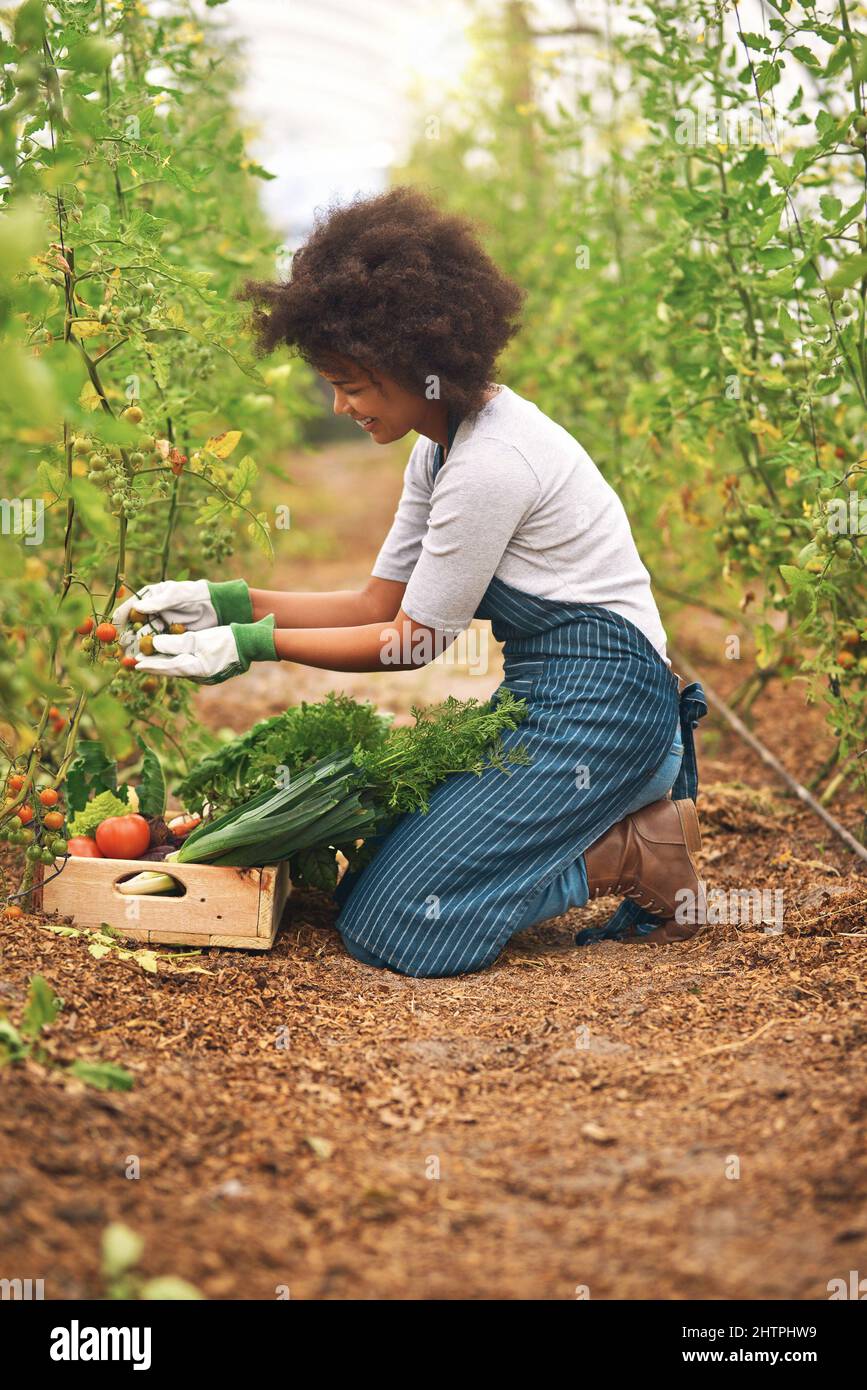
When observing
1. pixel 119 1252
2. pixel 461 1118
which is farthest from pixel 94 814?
pixel 119 1252

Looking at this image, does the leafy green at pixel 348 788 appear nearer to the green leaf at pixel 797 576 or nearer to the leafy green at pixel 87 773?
the leafy green at pixel 87 773

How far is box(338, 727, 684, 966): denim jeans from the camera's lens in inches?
96.8

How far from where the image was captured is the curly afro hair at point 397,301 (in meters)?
2.34

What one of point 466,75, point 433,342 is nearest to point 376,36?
point 466,75

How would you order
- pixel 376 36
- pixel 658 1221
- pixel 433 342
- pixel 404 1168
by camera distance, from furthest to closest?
pixel 376 36 < pixel 433 342 < pixel 404 1168 < pixel 658 1221

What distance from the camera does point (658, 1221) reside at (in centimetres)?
145

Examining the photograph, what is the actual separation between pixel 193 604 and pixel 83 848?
533 mm

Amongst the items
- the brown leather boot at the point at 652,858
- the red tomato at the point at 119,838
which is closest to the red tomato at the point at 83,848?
the red tomato at the point at 119,838

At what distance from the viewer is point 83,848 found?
247cm

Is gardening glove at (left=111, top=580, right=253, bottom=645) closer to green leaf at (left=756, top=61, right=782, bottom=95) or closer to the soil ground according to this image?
the soil ground

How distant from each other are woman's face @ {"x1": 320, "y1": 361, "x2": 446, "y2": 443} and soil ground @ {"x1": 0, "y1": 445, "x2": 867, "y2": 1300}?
1053 mm

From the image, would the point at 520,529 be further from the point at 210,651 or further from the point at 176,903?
the point at 176,903
